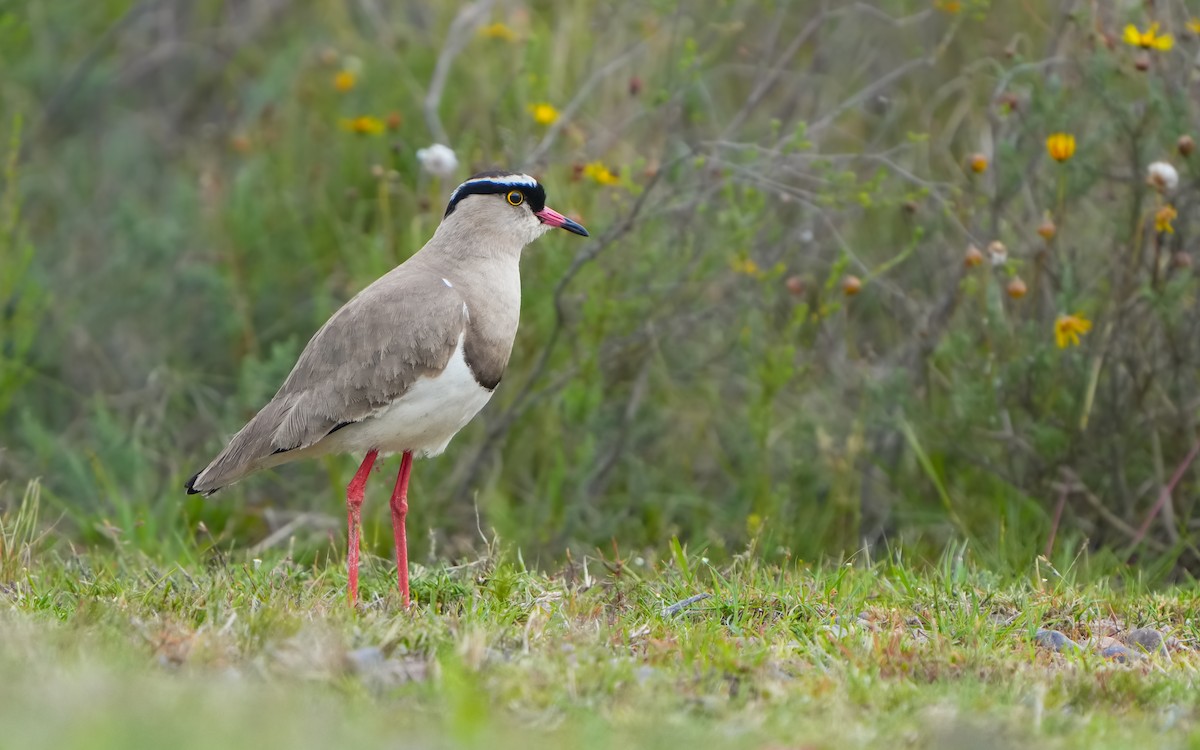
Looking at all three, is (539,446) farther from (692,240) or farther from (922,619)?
(922,619)

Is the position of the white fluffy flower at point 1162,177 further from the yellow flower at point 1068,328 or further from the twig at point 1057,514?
the twig at point 1057,514

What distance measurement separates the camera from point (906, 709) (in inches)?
156

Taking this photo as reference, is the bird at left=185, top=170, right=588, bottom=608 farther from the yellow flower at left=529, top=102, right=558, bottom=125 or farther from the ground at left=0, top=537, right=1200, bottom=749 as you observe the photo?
the yellow flower at left=529, top=102, right=558, bottom=125

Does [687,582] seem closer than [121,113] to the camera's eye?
Yes

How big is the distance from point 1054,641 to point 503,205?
2.67 metres

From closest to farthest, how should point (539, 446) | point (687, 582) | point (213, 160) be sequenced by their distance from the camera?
point (687, 582) → point (539, 446) → point (213, 160)

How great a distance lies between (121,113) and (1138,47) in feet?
25.5

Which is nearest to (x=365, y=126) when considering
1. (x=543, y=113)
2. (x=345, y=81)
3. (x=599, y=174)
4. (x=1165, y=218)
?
(x=345, y=81)

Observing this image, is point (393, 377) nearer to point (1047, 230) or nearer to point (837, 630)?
point (837, 630)

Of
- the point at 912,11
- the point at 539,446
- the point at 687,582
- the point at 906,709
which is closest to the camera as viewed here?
the point at 906,709

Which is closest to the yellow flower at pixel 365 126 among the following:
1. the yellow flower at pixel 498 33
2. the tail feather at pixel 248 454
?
the yellow flower at pixel 498 33

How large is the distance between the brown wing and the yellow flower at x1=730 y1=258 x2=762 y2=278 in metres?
2.49

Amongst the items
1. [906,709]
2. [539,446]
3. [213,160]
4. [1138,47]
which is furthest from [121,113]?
[906,709]

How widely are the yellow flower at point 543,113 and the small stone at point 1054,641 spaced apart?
4.02 meters
